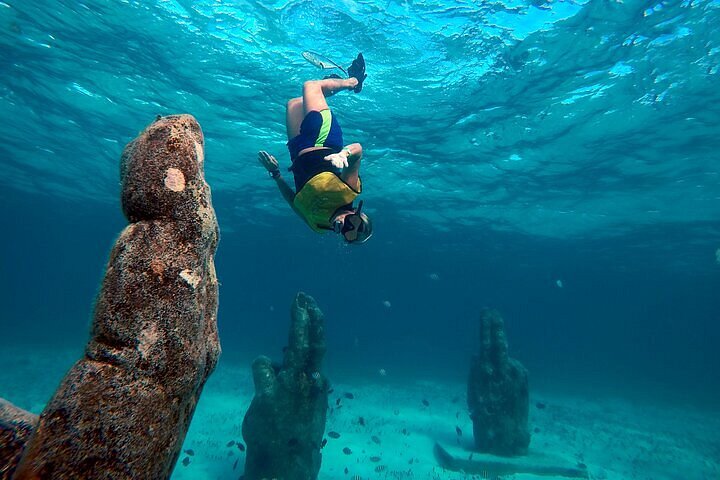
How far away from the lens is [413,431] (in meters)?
18.2

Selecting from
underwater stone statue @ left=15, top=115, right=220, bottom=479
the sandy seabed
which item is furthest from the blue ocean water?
the sandy seabed

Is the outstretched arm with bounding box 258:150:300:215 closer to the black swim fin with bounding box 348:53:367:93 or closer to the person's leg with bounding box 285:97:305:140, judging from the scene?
the person's leg with bounding box 285:97:305:140

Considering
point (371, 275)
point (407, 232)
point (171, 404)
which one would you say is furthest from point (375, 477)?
point (371, 275)

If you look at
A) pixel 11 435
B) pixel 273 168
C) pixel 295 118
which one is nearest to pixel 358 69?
pixel 295 118

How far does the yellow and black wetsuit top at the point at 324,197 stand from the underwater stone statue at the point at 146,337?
2432 mm

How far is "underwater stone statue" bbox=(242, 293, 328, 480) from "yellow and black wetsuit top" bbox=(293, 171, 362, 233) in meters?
6.34

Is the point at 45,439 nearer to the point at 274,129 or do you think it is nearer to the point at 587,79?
the point at 587,79

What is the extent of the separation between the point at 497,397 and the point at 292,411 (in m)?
9.00

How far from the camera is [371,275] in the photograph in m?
63.3

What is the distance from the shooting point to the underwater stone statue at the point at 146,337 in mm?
1644

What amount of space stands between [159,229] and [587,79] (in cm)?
1580

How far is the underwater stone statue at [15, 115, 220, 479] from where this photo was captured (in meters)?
1.64

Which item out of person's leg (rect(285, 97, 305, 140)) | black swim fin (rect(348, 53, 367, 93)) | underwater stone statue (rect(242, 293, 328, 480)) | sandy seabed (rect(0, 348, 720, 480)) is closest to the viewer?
person's leg (rect(285, 97, 305, 140))

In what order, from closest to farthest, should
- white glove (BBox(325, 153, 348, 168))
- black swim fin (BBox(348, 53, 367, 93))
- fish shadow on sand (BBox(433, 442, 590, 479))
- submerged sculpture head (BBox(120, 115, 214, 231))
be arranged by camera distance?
submerged sculpture head (BBox(120, 115, 214, 231)) → white glove (BBox(325, 153, 348, 168)) → black swim fin (BBox(348, 53, 367, 93)) → fish shadow on sand (BBox(433, 442, 590, 479))
